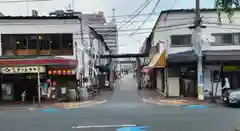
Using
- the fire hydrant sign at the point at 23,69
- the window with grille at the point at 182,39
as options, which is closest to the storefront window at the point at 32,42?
the fire hydrant sign at the point at 23,69

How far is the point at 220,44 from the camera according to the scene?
94.8 feet

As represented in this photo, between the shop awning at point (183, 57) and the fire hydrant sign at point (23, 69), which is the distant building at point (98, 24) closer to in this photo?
the shop awning at point (183, 57)

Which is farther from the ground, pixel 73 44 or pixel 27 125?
pixel 73 44

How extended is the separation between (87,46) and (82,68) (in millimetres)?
4379

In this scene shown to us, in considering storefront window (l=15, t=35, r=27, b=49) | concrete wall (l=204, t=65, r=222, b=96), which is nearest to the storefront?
storefront window (l=15, t=35, r=27, b=49)

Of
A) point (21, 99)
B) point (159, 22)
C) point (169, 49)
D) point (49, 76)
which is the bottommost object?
point (21, 99)

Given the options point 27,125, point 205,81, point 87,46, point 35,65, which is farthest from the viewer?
point 87,46

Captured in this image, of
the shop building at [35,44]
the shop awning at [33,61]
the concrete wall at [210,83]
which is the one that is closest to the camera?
the shop awning at [33,61]

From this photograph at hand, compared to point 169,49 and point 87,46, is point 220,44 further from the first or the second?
point 87,46

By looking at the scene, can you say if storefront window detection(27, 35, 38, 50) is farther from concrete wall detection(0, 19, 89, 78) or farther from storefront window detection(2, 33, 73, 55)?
concrete wall detection(0, 19, 89, 78)

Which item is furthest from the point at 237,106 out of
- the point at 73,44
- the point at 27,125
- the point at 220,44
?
the point at 73,44

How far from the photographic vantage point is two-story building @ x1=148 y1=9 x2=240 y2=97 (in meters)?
27.9

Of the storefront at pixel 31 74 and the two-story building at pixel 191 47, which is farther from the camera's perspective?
the two-story building at pixel 191 47

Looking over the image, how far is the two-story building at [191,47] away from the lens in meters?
27.9
